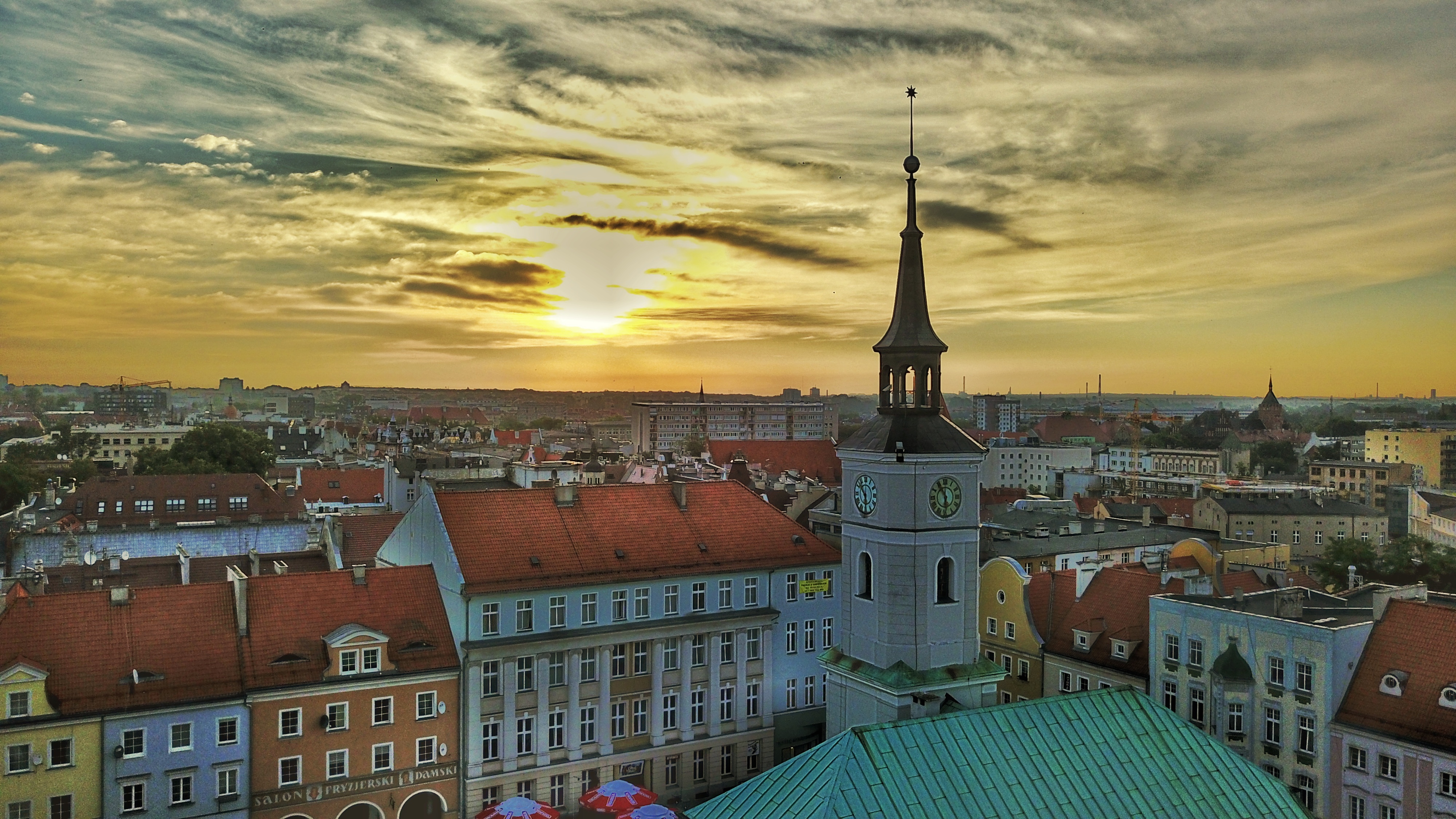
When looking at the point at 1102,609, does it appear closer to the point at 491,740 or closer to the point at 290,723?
the point at 491,740

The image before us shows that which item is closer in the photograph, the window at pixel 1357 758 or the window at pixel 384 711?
the window at pixel 1357 758

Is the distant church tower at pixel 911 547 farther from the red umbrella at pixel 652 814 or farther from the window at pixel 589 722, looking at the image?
the window at pixel 589 722

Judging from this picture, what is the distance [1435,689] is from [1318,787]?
585 centimetres

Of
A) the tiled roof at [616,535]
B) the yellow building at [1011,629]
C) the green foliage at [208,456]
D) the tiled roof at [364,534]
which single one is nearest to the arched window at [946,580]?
the tiled roof at [616,535]

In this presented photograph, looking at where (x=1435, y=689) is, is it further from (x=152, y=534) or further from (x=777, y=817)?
(x=152, y=534)

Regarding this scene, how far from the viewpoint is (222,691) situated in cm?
4206

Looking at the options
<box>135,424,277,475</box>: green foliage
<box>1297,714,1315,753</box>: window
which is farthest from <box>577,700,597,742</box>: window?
<box>135,424,277,475</box>: green foliage

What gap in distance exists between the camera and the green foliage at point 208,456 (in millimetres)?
126438

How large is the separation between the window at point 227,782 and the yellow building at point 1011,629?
36.6 meters

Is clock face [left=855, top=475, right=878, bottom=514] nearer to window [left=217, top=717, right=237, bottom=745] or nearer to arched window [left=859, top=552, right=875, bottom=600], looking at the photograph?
arched window [left=859, top=552, right=875, bottom=600]

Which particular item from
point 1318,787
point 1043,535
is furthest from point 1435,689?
point 1043,535

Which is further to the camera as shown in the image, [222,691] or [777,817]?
[222,691]

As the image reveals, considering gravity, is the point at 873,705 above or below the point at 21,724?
above

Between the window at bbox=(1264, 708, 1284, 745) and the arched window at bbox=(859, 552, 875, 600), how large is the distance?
20735 millimetres
